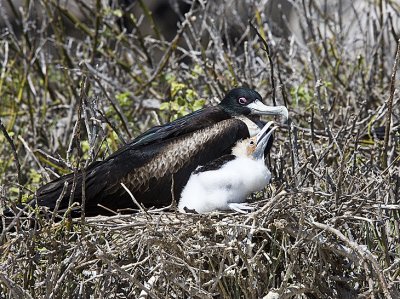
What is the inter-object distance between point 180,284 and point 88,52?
3005 mm

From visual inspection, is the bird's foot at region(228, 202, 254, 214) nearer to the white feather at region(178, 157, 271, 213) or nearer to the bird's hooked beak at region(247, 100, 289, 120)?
the white feather at region(178, 157, 271, 213)

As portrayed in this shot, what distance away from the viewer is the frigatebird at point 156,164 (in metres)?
3.90

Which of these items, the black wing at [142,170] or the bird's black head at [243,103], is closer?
Answer: the black wing at [142,170]

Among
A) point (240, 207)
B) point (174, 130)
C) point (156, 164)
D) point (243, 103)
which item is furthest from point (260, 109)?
point (240, 207)

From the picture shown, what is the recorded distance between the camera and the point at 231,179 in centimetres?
370

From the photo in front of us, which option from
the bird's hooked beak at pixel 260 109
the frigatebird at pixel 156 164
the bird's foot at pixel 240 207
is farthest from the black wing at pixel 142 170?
the bird's foot at pixel 240 207

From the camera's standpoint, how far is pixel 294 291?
3.17 metres

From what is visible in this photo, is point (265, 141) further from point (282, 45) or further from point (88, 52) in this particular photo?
point (88, 52)

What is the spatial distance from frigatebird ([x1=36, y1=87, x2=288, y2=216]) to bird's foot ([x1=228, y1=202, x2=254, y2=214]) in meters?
0.30

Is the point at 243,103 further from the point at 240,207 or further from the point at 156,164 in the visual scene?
the point at 240,207

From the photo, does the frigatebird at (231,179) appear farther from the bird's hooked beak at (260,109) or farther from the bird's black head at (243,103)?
the bird's black head at (243,103)

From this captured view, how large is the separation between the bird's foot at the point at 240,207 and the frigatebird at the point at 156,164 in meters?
Answer: 0.30

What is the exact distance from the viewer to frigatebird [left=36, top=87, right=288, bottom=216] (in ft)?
12.8

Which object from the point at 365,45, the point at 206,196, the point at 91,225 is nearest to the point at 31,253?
the point at 91,225
